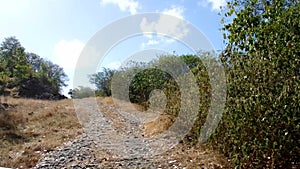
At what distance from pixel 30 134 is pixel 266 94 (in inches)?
238

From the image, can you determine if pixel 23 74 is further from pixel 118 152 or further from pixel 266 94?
pixel 266 94

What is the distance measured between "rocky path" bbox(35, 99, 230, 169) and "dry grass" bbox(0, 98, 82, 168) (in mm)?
287

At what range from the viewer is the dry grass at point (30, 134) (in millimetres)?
5691

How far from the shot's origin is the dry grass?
569 centimetres

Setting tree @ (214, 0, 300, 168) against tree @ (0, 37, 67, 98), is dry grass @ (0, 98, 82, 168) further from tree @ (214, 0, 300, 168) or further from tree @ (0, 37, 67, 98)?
tree @ (0, 37, 67, 98)

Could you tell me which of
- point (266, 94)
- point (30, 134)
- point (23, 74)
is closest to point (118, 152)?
point (30, 134)

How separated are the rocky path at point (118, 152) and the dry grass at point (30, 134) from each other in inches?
11.3

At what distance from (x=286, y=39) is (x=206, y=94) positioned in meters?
1.95

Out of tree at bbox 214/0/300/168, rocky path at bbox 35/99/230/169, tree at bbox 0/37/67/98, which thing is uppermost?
tree at bbox 0/37/67/98

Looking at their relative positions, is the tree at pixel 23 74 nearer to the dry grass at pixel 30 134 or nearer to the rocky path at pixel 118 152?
the dry grass at pixel 30 134

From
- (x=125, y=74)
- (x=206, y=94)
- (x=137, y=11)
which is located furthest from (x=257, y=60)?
(x=125, y=74)

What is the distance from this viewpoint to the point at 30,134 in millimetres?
7883

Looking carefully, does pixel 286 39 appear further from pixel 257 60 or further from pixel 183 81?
pixel 183 81

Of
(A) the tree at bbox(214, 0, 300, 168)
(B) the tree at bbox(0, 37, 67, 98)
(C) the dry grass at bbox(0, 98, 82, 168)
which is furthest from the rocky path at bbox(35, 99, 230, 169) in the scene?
(B) the tree at bbox(0, 37, 67, 98)
